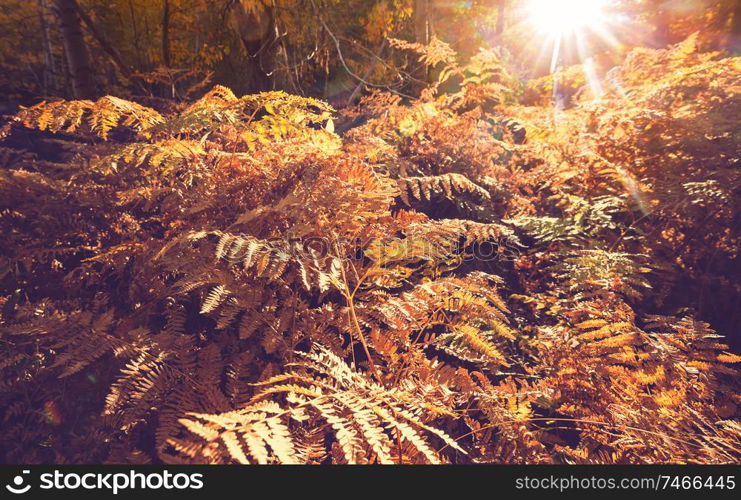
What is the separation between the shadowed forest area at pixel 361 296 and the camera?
142 cm

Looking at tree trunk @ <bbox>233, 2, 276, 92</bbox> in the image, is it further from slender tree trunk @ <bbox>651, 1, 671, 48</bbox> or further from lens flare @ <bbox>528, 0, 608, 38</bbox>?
lens flare @ <bbox>528, 0, 608, 38</bbox>

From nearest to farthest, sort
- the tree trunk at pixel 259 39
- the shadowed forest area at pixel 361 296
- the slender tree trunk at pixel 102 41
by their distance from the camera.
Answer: the shadowed forest area at pixel 361 296, the slender tree trunk at pixel 102 41, the tree trunk at pixel 259 39

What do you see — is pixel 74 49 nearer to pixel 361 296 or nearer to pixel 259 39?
pixel 259 39

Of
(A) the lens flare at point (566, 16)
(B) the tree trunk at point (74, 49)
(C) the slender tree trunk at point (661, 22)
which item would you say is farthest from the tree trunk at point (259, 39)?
(A) the lens flare at point (566, 16)

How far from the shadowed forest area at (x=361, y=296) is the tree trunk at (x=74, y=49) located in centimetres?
203

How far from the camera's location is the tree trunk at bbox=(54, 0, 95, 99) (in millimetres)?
4238

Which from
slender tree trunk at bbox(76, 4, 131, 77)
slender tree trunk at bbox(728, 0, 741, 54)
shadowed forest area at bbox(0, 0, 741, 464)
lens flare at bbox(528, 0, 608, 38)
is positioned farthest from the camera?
lens flare at bbox(528, 0, 608, 38)

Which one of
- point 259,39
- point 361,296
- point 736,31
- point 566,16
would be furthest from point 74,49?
point 566,16

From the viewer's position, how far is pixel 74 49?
428cm

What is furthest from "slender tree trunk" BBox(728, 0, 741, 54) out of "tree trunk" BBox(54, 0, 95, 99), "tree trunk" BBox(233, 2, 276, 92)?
"tree trunk" BBox(54, 0, 95, 99)

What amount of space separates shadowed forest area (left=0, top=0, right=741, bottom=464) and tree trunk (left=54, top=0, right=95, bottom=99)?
2030 mm

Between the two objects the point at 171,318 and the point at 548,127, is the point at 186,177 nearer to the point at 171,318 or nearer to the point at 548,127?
the point at 171,318

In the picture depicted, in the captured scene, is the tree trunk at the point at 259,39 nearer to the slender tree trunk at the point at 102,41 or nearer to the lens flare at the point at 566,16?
the slender tree trunk at the point at 102,41

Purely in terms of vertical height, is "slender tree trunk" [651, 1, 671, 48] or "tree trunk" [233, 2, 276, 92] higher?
"slender tree trunk" [651, 1, 671, 48]
